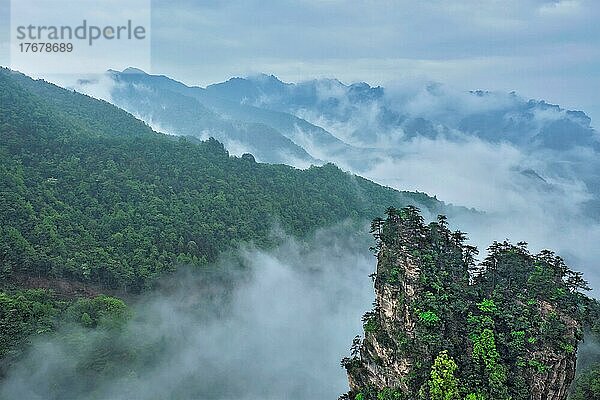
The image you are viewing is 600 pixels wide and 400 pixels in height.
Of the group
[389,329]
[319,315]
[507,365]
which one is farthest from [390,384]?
[319,315]

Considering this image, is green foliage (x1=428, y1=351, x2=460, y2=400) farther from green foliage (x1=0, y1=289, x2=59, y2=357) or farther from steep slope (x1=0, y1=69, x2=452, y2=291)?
steep slope (x1=0, y1=69, x2=452, y2=291)

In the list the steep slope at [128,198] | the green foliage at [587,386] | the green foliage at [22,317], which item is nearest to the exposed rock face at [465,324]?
the green foliage at [587,386]

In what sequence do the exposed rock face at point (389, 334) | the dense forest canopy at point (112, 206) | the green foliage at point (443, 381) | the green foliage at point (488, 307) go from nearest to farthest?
the green foliage at point (443, 381) < the green foliage at point (488, 307) < the exposed rock face at point (389, 334) < the dense forest canopy at point (112, 206)

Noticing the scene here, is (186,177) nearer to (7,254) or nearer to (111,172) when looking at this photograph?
(111,172)

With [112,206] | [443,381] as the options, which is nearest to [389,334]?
[443,381]

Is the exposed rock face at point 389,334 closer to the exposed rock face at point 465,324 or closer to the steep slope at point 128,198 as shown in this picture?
the exposed rock face at point 465,324

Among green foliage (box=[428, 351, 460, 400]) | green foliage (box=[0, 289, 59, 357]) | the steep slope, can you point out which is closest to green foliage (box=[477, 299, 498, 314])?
green foliage (box=[428, 351, 460, 400])
